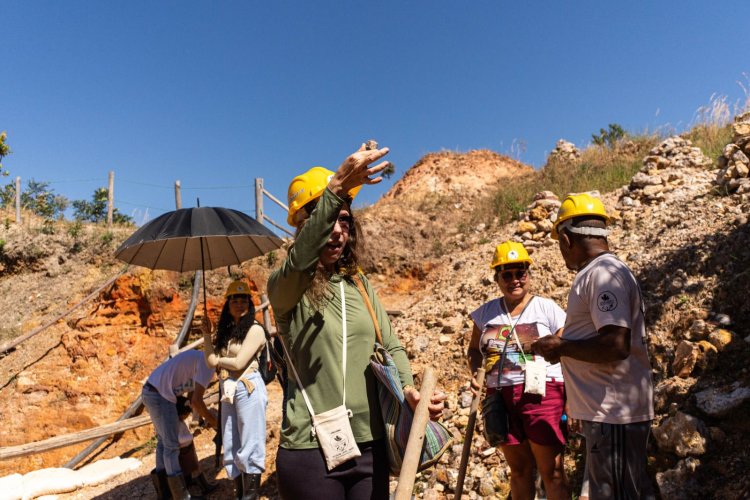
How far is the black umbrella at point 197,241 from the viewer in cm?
377

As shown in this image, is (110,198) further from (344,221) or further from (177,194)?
(344,221)

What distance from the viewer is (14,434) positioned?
27.0 feet

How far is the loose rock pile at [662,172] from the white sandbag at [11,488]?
28.1 ft

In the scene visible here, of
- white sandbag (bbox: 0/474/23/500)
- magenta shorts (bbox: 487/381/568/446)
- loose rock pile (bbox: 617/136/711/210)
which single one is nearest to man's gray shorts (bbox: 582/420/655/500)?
magenta shorts (bbox: 487/381/568/446)

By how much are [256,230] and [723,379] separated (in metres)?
3.59

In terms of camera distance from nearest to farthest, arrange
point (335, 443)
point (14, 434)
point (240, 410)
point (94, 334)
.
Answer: point (335, 443) → point (240, 410) → point (14, 434) → point (94, 334)

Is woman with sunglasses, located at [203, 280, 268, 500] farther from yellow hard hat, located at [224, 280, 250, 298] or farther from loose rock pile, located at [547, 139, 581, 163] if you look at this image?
loose rock pile, located at [547, 139, 581, 163]

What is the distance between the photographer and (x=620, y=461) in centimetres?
197

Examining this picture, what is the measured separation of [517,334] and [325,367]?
71.2 inches

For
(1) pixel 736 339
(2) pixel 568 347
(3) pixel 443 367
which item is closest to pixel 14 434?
(3) pixel 443 367

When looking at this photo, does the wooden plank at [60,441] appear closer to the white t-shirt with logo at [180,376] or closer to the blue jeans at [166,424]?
the blue jeans at [166,424]

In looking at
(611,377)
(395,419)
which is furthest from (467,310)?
(395,419)

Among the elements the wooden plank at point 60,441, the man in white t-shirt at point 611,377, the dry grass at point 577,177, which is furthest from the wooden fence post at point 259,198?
the man in white t-shirt at point 611,377

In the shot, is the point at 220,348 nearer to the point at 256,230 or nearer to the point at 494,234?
the point at 256,230
